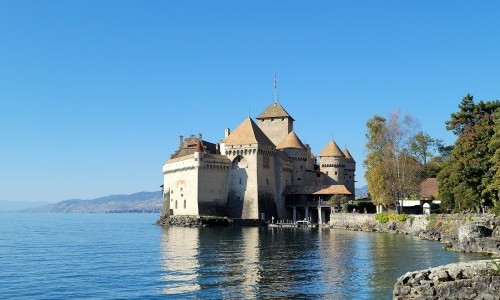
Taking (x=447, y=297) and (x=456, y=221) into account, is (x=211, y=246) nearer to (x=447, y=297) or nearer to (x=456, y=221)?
(x=456, y=221)

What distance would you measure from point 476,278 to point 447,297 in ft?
3.84

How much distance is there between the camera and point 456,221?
46.6 metres

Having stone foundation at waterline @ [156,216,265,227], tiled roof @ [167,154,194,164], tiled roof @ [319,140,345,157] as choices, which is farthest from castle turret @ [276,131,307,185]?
tiled roof @ [167,154,194,164]

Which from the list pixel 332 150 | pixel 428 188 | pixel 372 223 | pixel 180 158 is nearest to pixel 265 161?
pixel 180 158

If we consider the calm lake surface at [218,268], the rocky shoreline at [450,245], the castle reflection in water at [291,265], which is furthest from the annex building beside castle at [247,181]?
the calm lake surface at [218,268]

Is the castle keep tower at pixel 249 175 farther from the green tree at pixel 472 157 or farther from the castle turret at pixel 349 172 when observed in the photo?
the green tree at pixel 472 157

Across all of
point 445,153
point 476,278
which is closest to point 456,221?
point 476,278

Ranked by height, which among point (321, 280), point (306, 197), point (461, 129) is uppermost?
point (461, 129)

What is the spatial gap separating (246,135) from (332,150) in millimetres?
18464

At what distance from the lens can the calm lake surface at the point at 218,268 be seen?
2445cm

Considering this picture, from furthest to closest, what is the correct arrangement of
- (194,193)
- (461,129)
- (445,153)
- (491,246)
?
(445,153) < (194,193) < (461,129) < (491,246)

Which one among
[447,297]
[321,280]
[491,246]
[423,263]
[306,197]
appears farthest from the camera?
[306,197]

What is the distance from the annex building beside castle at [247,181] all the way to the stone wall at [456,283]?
54972mm

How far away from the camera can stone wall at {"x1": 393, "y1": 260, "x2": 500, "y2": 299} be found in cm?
1772
